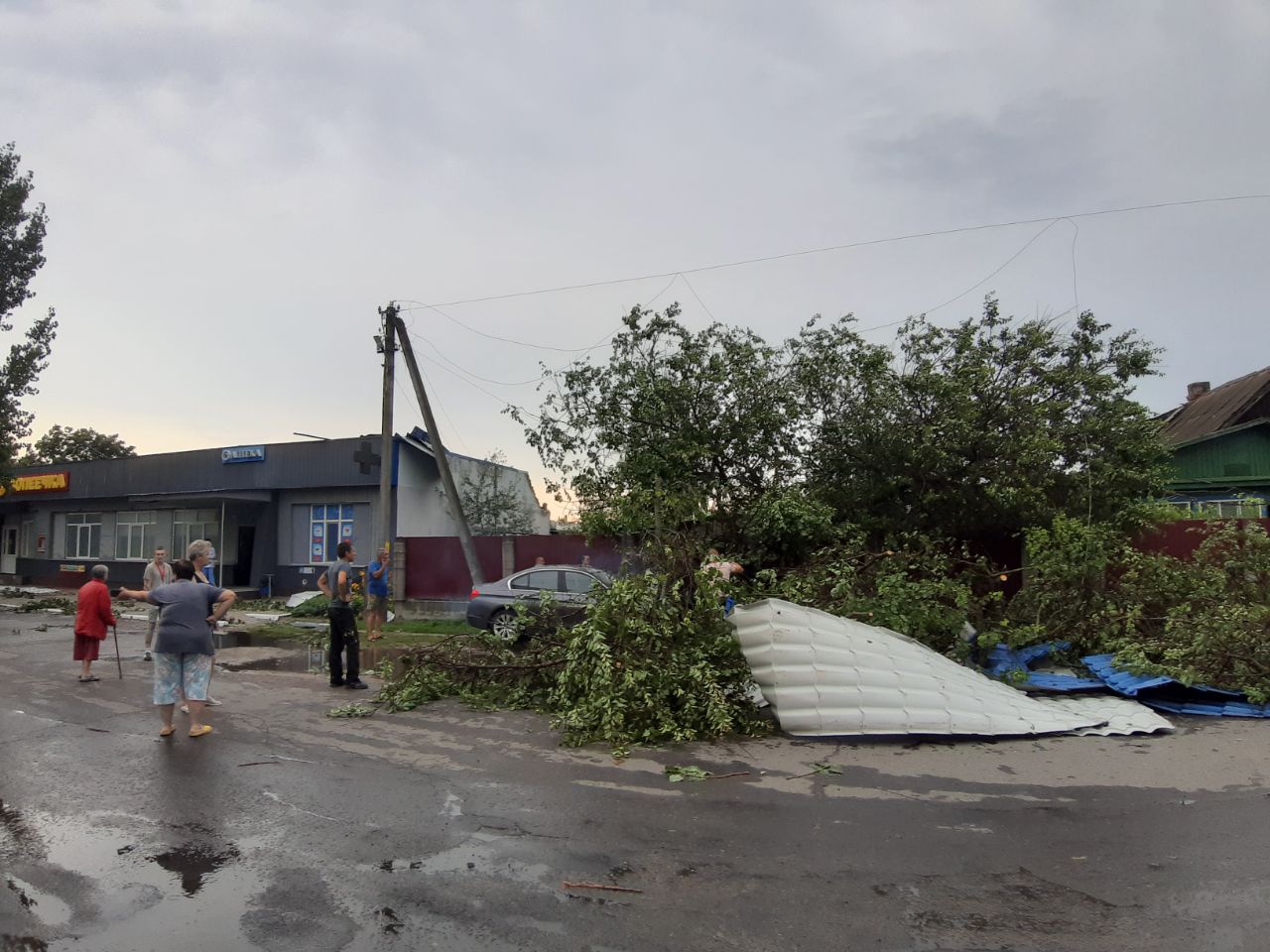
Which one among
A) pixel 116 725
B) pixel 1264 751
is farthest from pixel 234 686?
pixel 1264 751

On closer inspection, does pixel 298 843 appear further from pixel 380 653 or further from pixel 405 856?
pixel 380 653

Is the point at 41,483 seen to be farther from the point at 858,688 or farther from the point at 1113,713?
the point at 1113,713

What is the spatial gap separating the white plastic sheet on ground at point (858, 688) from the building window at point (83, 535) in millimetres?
30637

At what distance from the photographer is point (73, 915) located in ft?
12.5

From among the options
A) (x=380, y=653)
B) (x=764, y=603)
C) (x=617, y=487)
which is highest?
(x=617, y=487)

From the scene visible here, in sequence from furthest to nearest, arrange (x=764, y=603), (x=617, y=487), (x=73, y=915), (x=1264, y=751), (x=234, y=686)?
(x=617, y=487) → (x=234, y=686) → (x=764, y=603) → (x=1264, y=751) → (x=73, y=915)

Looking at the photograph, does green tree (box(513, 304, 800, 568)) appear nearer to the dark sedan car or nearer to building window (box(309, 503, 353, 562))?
the dark sedan car

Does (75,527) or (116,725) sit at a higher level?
(75,527)

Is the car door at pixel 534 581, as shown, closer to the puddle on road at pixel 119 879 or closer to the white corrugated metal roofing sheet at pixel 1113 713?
the white corrugated metal roofing sheet at pixel 1113 713

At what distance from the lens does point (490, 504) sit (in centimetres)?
2519

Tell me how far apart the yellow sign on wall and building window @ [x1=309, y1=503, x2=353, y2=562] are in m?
12.2

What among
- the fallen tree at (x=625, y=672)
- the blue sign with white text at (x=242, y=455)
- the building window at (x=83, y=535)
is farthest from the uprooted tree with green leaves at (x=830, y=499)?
the building window at (x=83, y=535)

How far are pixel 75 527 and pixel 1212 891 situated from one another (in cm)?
3595

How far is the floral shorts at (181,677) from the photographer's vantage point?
696 centimetres
